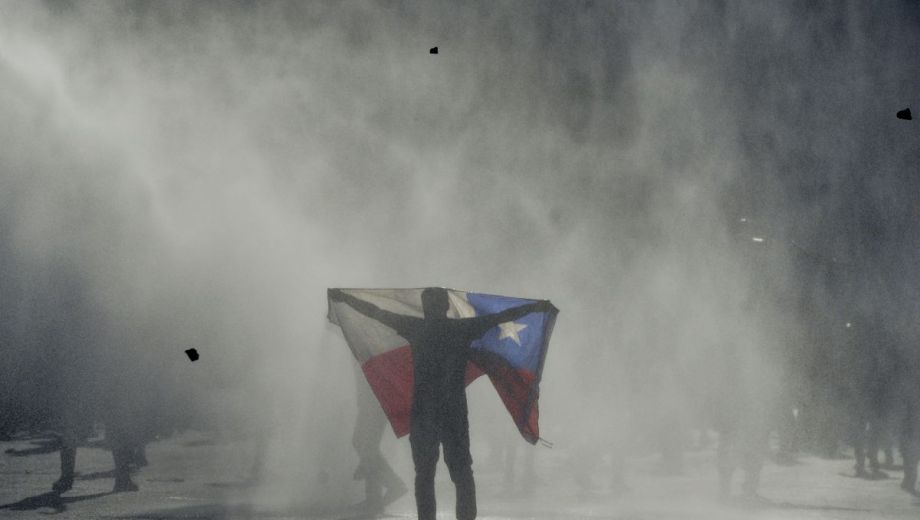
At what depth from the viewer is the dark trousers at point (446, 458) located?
798 cm

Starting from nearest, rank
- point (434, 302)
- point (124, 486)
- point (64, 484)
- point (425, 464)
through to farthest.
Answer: point (425, 464) → point (434, 302) → point (64, 484) → point (124, 486)

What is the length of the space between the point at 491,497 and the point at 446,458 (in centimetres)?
546

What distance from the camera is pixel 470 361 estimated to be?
28.9 feet

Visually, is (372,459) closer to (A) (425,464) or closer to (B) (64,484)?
(B) (64,484)

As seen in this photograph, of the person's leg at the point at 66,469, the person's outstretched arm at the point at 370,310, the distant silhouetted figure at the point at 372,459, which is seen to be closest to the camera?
the person's outstretched arm at the point at 370,310

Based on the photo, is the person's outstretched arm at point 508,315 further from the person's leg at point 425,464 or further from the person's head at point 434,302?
the person's leg at point 425,464

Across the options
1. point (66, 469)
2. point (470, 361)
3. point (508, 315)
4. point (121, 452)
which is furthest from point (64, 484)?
point (508, 315)

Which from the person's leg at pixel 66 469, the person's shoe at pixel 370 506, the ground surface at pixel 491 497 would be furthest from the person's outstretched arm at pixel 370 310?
the person's leg at pixel 66 469

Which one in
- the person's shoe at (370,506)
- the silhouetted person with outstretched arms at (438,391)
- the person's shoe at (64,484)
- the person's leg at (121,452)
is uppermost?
the silhouetted person with outstretched arms at (438,391)

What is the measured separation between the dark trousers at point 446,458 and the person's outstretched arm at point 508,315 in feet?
2.82

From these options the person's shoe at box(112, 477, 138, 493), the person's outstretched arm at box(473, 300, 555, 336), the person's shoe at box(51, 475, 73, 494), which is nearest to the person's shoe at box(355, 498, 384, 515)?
the person's shoe at box(112, 477, 138, 493)

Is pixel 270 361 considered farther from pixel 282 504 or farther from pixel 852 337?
pixel 282 504

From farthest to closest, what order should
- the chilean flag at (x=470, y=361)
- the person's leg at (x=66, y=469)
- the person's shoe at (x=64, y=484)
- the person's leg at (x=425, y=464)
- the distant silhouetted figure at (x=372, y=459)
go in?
the person's leg at (x=66, y=469)
the person's shoe at (x=64, y=484)
the distant silhouetted figure at (x=372, y=459)
the chilean flag at (x=470, y=361)
the person's leg at (x=425, y=464)

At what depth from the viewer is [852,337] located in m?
35.2
